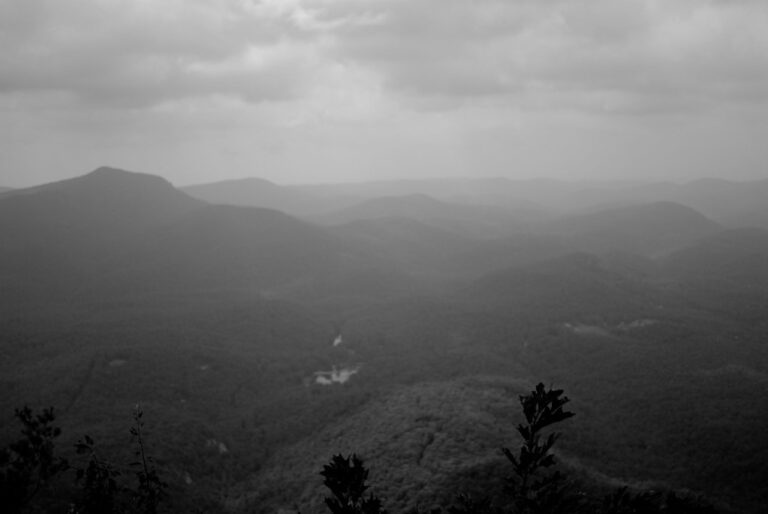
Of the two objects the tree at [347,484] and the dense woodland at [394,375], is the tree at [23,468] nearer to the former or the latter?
the tree at [347,484]

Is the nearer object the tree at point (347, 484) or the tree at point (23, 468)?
the tree at point (347, 484)

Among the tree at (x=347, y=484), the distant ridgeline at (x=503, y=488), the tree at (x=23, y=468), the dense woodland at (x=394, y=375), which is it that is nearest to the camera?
the distant ridgeline at (x=503, y=488)

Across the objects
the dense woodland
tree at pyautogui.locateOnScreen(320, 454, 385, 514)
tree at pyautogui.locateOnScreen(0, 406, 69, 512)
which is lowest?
the dense woodland

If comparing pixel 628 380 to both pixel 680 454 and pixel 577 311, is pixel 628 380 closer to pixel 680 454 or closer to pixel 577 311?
pixel 680 454

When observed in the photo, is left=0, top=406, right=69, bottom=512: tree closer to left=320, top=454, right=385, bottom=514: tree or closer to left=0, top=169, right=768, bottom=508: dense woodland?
left=320, top=454, right=385, bottom=514: tree

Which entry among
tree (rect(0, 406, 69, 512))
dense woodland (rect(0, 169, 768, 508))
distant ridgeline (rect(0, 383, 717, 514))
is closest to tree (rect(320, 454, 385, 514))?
distant ridgeline (rect(0, 383, 717, 514))

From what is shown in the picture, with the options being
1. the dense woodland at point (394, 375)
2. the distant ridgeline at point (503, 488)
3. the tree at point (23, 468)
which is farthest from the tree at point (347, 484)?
the tree at point (23, 468)

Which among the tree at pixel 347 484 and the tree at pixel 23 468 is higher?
the tree at pixel 347 484

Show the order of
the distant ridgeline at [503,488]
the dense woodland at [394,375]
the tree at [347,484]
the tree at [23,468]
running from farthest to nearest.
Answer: the dense woodland at [394,375], the tree at [23,468], the tree at [347,484], the distant ridgeline at [503,488]

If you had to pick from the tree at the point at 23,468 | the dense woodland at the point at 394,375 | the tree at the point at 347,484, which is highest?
the tree at the point at 347,484

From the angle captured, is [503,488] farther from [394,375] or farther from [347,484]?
[394,375]

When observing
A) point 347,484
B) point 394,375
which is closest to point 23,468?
point 347,484
